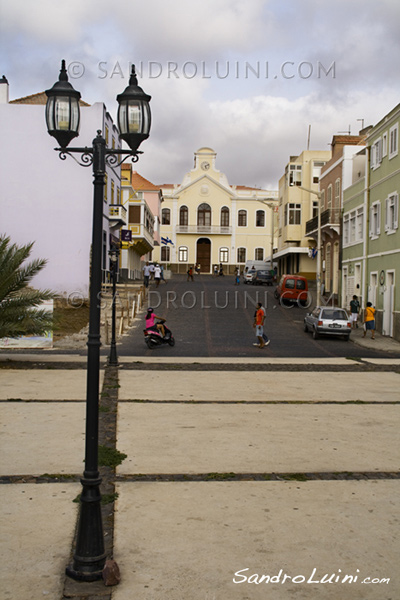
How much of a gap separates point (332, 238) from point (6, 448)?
36909 millimetres

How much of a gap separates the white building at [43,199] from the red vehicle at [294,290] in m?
11.4

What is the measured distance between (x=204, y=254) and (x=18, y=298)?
63043 mm

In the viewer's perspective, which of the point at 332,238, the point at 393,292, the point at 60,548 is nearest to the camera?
the point at 60,548

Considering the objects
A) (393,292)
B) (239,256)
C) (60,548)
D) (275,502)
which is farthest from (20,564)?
(239,256)

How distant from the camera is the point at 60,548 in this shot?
17.4 feet

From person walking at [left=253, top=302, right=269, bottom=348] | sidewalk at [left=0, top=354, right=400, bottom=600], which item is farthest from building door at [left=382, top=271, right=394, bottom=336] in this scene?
sidewalk at [left=0, top=354, right=400, bottom=600]

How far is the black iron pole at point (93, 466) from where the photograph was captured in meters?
4.82

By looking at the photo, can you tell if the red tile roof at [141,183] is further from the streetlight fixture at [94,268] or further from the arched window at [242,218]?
the streetlight fixture at [94,268]

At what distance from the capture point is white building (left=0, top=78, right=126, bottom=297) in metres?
36.9

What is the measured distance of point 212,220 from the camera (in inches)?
3184

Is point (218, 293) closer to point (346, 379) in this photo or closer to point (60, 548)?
point (346, 379)

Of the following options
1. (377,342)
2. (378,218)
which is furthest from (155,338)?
(378,218)

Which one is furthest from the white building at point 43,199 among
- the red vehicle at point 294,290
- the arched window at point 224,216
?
the arched window at point 224,216

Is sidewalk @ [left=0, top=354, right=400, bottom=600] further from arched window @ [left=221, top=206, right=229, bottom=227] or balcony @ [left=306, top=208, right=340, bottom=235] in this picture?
arched window @ [left=221, top=206, right=229, bottom=227]
